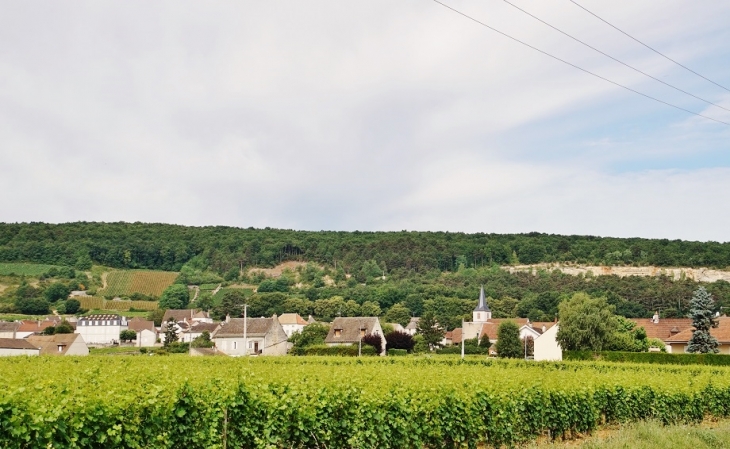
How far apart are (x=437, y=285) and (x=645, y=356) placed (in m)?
119

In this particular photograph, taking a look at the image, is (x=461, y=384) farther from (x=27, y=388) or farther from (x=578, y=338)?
(x=578, y=338)

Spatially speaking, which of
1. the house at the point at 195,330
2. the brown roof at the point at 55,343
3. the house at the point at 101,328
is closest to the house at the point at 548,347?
the brown roof at the point at 55,343

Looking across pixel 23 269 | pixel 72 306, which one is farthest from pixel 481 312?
pixel 23 269

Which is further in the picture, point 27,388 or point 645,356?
point 645,356

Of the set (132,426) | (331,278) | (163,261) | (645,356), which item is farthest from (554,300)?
(132,426)

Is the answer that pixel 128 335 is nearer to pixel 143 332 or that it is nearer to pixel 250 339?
pixel 143 332

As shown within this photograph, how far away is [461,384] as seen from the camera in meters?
18.8

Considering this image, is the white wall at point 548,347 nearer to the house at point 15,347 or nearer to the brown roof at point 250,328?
the brown roof at point 250,328

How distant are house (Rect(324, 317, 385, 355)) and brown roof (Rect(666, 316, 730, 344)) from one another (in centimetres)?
3164

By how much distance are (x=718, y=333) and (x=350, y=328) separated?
132ft

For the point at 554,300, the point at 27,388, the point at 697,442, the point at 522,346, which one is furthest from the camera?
the point at 554,300

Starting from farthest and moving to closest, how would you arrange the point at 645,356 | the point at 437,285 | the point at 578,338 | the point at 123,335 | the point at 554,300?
the point at 437,285 < the point at 554,300 < the point at 123,335 < the point at 578,338 < the point at 645,356

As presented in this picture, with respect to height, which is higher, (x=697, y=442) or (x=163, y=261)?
(x=163, y=261)

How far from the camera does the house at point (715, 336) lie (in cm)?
6556
